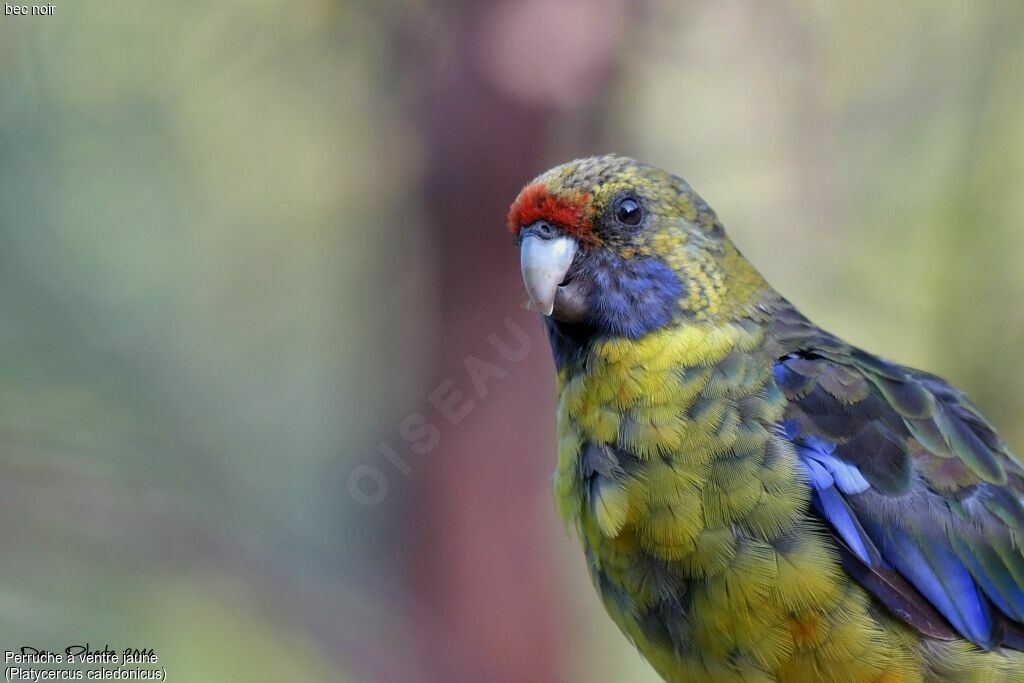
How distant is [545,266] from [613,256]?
211 millimetres

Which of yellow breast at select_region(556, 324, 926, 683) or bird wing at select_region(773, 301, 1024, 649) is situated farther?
bird wing at select_region(773, 301, 1024, 649)

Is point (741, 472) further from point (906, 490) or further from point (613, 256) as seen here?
Answer: point (613, 256)

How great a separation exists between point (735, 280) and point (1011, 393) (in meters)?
3.80

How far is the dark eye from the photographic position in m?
2.95

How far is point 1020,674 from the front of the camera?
2.78 m

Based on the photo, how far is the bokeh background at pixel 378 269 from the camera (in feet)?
14.7

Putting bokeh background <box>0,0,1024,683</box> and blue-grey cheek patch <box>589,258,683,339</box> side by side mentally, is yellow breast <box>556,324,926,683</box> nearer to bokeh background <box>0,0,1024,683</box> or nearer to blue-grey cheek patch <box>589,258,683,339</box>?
blue-grey cheek patch <box>589,258,683,339</box>

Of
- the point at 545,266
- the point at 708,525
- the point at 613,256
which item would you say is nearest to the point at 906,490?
the point at 708,525

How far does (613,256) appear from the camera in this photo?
2.92 metres

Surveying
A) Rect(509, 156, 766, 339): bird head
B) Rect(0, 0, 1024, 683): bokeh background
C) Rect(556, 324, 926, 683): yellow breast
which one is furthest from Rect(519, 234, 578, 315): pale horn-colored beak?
Rect(0, 0, 1024, 683): bokeh background

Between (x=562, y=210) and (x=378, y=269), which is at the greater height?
(x=378, y=269)

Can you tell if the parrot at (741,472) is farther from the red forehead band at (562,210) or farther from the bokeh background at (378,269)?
the bokeh background at (378,269)

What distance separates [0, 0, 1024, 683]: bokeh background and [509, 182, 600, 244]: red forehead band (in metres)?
1.41

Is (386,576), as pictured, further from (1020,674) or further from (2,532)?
(1020,674)
